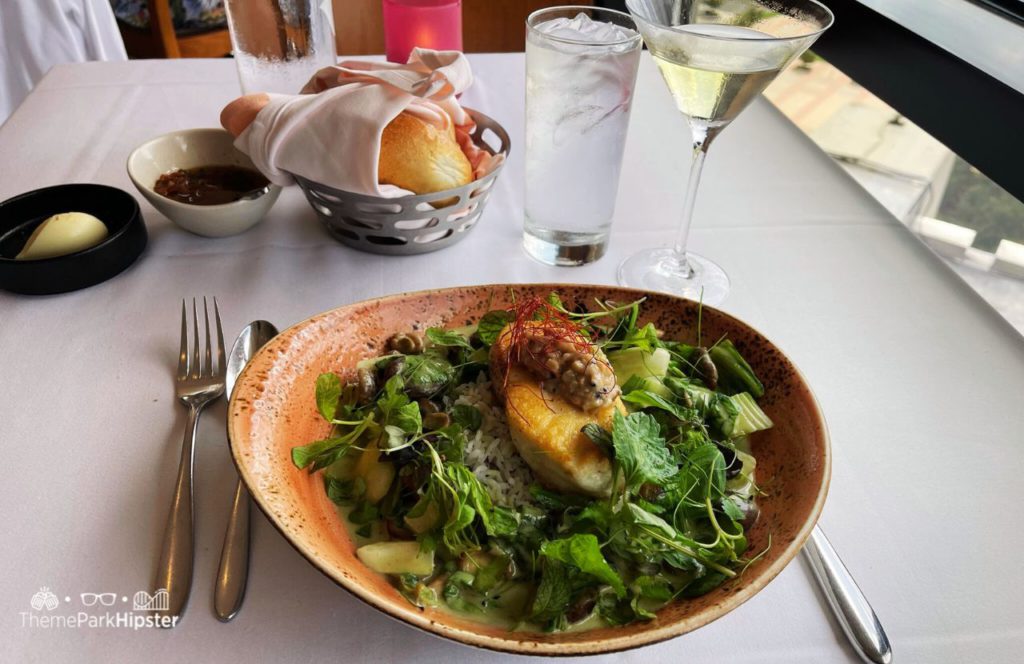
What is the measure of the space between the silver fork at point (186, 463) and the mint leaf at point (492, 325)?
13.8 inches

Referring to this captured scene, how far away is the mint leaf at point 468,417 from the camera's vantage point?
0.80m

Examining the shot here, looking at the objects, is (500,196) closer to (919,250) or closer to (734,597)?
(919,250)

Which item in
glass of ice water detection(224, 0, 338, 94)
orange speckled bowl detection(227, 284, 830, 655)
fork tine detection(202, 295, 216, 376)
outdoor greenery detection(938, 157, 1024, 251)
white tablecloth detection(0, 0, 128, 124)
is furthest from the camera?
white tablecloth detection(0, 0, 128, 124)

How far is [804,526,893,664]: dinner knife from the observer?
0.67 m

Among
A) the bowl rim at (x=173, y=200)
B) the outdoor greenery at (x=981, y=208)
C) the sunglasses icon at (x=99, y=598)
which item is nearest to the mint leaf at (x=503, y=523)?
the sunglasses icon at (x=99, y=598)

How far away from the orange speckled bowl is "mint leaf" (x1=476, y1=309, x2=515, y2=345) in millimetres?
60

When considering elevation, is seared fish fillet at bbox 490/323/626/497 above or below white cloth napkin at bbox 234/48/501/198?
below

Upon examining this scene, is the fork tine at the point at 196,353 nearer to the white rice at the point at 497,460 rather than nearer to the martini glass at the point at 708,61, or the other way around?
the white rice at the point at 497,460

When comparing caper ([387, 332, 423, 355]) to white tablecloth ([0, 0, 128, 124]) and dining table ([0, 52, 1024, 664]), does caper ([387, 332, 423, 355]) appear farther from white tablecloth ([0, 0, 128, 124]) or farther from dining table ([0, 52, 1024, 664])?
white tablecloth ([0, 0, 128, 124])

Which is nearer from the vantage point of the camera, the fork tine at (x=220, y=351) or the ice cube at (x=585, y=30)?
the fork tine at (x=220, y=351)

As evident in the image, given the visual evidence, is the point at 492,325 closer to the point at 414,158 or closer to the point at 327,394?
the point at 327,394

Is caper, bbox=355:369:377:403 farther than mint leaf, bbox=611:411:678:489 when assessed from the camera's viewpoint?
Yes

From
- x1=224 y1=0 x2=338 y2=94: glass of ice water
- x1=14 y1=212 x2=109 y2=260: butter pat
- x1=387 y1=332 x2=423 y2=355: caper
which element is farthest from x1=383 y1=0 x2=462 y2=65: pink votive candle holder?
x1=387 y1=332 x2=423 y2=355: caper

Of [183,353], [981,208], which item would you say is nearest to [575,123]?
[183,353]
